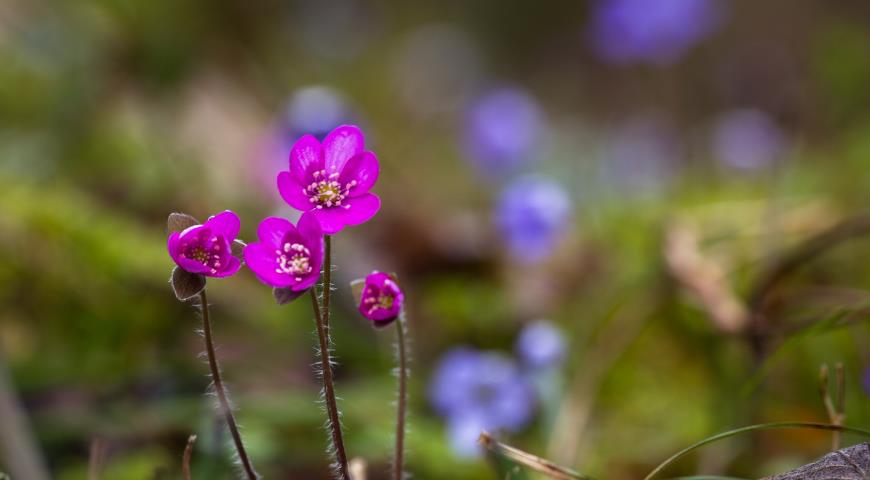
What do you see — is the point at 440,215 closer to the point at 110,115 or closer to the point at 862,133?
the point at 110,115

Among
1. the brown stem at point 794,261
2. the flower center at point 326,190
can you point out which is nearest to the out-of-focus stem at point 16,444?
the flower center at point 326,190

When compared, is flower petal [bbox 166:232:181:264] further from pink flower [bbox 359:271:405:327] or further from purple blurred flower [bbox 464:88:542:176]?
purple blurred flower [bbox 464:88:542:176]

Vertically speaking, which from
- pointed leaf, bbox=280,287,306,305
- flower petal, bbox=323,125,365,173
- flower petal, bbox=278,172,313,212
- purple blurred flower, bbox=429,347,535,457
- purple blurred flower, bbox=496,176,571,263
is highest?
purple blurred flower, bbox=496,176,571,263

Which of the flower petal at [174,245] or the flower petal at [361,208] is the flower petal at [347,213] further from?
the flower petal at [174,245]

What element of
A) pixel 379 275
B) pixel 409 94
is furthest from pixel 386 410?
pixel 409 94

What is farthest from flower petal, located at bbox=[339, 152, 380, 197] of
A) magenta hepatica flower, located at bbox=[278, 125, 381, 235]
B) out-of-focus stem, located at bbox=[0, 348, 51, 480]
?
out-of-focus stem, located at bbox=[0, 348, 51, 480]

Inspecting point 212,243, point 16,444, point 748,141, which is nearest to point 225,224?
point 212,243

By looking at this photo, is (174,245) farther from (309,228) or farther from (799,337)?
(799,337)
